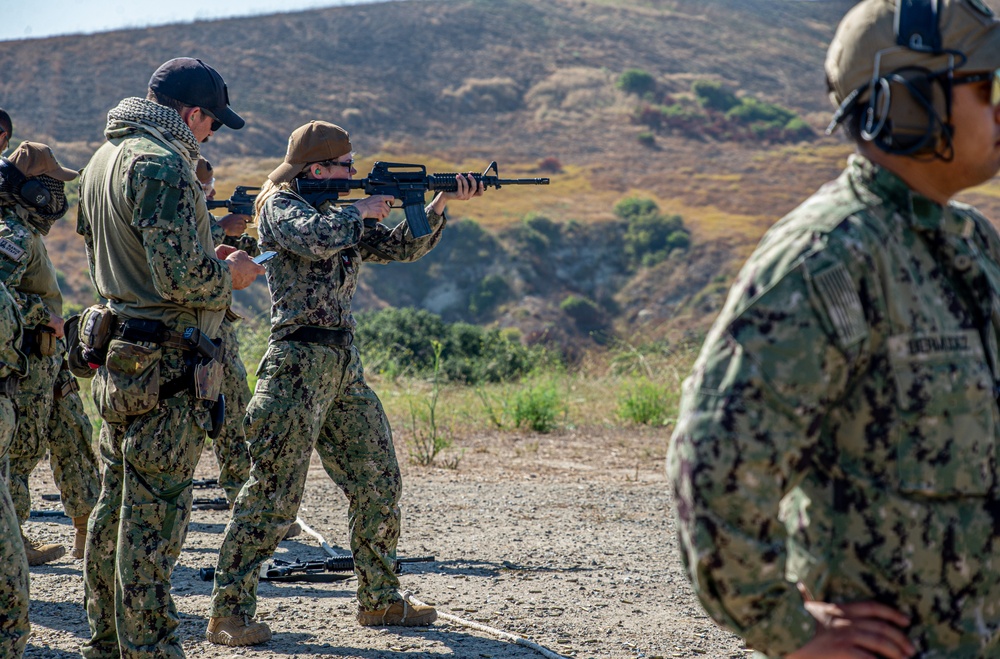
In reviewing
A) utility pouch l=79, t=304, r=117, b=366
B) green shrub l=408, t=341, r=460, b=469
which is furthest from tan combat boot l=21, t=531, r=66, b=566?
green shrub l=408, t=341, r=460, b=469

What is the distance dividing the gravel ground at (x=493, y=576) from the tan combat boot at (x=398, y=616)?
0.15ft

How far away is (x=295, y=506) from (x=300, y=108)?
50.1 metres

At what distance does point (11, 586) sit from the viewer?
3072mm

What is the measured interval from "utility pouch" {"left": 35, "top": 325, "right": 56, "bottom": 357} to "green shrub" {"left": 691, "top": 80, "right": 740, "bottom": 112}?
2073 inches

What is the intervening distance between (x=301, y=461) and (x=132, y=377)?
1.02 m

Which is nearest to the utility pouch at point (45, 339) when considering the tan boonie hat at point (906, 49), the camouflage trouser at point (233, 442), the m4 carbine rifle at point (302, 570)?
the camouflage trouser at point (233, 442)

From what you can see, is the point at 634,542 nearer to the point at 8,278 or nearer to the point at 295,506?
the point at 295,506

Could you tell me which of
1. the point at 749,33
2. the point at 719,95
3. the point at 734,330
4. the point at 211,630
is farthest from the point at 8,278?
the point at 749,33

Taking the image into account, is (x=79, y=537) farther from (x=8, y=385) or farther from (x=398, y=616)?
(x=8, y=385)

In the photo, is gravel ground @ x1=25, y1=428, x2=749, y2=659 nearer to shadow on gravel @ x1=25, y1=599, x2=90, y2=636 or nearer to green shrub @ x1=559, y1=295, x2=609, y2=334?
shadow on gravel @ x1=25, y1=599, x2=90, y2=636

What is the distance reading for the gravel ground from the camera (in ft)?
14.3

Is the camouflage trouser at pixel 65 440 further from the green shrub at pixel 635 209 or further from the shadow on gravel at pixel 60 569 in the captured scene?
the green shrub at pixel 635 209

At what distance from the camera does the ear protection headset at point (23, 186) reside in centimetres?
503

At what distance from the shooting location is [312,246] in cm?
420
